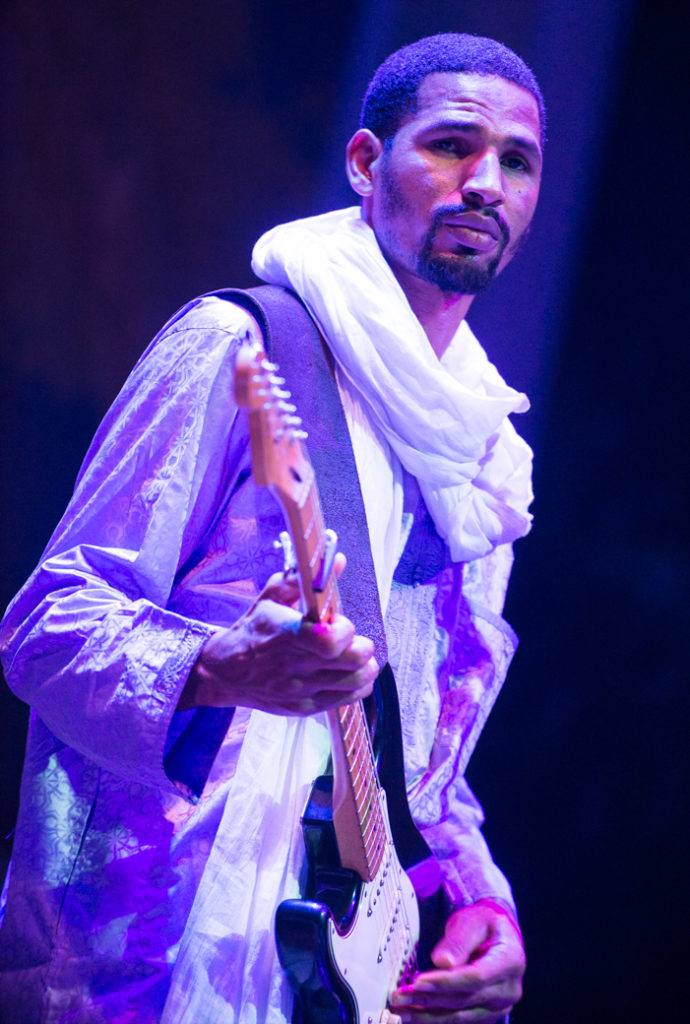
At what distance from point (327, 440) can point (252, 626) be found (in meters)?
0.38

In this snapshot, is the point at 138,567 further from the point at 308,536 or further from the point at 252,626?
the point at 308,536

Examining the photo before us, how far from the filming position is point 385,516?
1.14 m

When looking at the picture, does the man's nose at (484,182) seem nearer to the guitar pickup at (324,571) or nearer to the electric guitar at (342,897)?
the electric guitar at (342,897)

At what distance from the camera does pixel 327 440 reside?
42.4 inches

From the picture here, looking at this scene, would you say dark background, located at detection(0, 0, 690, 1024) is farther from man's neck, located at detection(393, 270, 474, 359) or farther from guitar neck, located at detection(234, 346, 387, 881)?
guitar neck, located at detection(234, 346, 387, 881)

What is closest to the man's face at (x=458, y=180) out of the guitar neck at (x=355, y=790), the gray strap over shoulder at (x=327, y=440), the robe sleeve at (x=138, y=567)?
the gray strap over shoulder at (x=327, y=440)

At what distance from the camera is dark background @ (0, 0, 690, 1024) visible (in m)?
1.43

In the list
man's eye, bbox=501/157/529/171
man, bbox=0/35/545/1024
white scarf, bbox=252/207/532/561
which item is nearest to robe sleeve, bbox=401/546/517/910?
man, bbox=0/35/545/1024

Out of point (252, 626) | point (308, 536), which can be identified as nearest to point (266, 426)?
point (308, 536)

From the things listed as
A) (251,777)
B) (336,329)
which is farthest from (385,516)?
(251,777)

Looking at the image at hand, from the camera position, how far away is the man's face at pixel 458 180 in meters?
1.26

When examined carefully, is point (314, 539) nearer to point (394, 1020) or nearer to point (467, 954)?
point (394, 1020)

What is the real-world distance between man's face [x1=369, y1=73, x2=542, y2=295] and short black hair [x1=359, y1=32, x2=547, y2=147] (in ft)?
0.06

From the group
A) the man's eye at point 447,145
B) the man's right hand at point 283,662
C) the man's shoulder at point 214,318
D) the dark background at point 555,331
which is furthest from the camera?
the dark background at point 555,331
